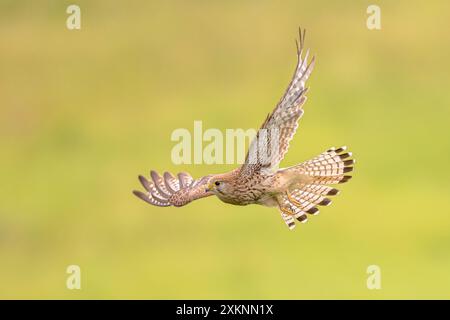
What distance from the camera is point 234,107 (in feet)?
126

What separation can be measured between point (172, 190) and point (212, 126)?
16237 millimetres

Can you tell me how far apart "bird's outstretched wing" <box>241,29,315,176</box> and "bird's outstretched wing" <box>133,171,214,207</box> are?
1150mm

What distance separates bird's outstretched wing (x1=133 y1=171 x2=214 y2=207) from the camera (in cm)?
1961

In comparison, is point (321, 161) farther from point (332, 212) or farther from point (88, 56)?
point (88, 56)

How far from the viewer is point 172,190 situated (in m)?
20.5

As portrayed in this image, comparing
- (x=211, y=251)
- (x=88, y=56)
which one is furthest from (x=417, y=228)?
(x=88, y=56)

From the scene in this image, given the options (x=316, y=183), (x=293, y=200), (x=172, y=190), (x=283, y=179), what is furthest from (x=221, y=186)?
(x=172, y=190)

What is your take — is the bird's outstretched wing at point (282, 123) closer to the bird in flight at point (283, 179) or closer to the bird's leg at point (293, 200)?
the bird in flight at point (283, 179)

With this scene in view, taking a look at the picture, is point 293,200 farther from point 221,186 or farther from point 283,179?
point 221,186

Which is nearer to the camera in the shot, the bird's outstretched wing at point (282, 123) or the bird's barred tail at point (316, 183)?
the bird's outstretched wing at point (282, 123)

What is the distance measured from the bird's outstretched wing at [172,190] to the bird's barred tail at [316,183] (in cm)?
97

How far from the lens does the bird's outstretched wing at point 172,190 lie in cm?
1961

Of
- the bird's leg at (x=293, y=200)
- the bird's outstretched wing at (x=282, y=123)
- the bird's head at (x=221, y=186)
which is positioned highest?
the bird's outstretched wing at (x=282, y=123)

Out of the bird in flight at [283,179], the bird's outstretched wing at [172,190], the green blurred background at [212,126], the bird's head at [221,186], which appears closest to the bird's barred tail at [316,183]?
the bird in flight at [283,179]
